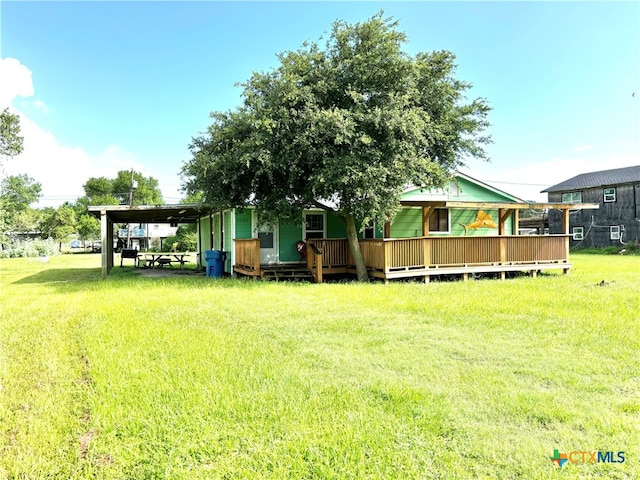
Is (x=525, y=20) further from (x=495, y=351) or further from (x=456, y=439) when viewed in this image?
(x=456, y=439)

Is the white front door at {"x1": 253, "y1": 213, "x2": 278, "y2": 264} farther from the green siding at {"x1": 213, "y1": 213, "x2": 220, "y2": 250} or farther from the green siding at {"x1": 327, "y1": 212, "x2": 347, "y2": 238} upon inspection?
the green siding at {"x1": 213, "y1": 213, "x2": 220, "y2": 250}

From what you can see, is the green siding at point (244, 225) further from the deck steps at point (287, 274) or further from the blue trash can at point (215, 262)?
the deck steps at point (287, 274)

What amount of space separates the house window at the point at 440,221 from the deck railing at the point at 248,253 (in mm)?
6832

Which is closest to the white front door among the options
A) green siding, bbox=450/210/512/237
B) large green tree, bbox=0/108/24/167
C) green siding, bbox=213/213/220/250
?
green siding, bbox=213/213/220/250

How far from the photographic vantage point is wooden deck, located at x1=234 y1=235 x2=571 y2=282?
11.9 m

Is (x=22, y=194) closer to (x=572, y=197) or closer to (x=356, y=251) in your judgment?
(x=356, y=251)

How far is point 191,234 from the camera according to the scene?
40.5 metres

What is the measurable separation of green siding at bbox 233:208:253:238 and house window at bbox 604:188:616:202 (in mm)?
27976

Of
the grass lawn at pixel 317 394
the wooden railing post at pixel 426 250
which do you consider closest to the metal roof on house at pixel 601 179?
the wooden railing post at pixel 426 250

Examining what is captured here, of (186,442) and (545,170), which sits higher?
(545,170)

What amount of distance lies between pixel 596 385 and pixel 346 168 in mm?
7087

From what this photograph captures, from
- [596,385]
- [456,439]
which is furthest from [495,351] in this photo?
[456,439]

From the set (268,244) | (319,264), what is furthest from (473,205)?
(268,244)

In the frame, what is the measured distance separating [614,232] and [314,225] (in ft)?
83.9
